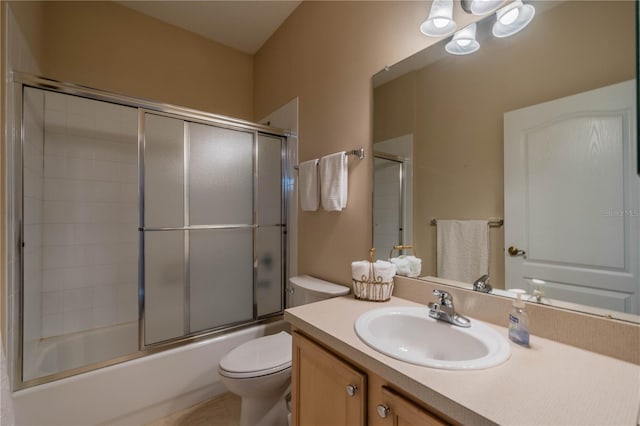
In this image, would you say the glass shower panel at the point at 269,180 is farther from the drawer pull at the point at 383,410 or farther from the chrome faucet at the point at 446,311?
the drawer pull at the point at 383,410

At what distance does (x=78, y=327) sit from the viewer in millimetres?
2020

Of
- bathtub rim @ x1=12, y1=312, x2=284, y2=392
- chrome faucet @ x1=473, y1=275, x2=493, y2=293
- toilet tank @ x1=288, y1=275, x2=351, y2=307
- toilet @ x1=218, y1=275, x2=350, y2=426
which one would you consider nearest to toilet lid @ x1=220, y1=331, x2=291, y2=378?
toilet @ x1=218, y1=275, x2=350, y2=426

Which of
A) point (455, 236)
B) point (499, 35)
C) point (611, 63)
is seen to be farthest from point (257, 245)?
point (611, 63)

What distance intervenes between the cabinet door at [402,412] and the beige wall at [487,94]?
591mm

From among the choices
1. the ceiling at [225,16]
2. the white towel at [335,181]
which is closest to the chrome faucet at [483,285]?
the white towel at [335,181]

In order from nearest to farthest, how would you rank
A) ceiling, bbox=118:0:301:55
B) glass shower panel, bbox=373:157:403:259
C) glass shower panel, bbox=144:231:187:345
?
glass shower panel, bbox=373:157:403:259 → glass shower panel, bbox=144:231:187:345 → ceiling, bbox=118:0:301:55

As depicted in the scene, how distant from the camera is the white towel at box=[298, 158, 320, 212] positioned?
175 cm

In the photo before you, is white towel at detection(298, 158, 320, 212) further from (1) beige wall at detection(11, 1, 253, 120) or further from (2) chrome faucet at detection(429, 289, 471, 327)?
(1) beige wall at detection(11, 1, 253, 120)

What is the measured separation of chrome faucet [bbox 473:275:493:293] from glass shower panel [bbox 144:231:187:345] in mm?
1715

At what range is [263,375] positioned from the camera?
133 centimetres

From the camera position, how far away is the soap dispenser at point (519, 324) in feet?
2.67

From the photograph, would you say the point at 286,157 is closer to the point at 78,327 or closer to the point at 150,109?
the point at 150,109

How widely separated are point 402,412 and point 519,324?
46cm

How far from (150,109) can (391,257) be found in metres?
1.70
